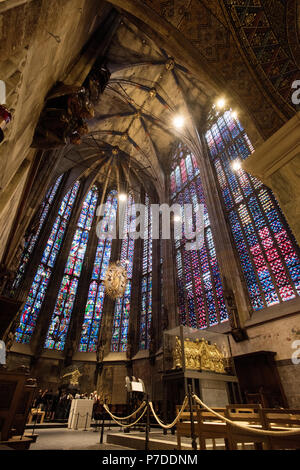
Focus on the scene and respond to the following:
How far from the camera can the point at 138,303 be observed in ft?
50.3

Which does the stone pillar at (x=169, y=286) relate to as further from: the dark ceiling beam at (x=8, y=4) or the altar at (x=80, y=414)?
the dark ceiling beam at (x=8, y=4)

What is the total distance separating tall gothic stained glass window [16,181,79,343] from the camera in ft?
42.7

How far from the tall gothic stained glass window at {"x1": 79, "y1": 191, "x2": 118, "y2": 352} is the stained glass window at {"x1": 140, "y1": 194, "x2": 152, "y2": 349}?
3094 mm

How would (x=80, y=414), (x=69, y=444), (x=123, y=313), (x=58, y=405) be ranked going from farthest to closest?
(x=123, y=313) → (x=58, y=405) → (x=80, y=414) → (x=69, y=444)

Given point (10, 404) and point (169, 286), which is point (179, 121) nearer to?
point (169, 286)

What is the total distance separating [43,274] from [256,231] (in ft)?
41.7

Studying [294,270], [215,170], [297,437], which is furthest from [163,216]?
[297,437]

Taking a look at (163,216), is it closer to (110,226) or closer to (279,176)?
(110,226)

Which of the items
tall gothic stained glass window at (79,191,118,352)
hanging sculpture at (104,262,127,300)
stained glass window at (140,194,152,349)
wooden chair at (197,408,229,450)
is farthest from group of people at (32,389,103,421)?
wooden chair at (197,408,229,450)

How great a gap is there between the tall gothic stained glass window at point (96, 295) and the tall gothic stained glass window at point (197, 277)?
6.50 m

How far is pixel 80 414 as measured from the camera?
7664mm

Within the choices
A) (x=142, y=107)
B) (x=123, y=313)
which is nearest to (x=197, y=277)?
(x=123, y=313)

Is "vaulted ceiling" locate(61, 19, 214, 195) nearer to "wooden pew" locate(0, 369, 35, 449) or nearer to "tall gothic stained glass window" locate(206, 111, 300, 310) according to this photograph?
"tall gothic stained glass window" locate(206, 111, 300, 310)

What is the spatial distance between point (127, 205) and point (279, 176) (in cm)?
1858
